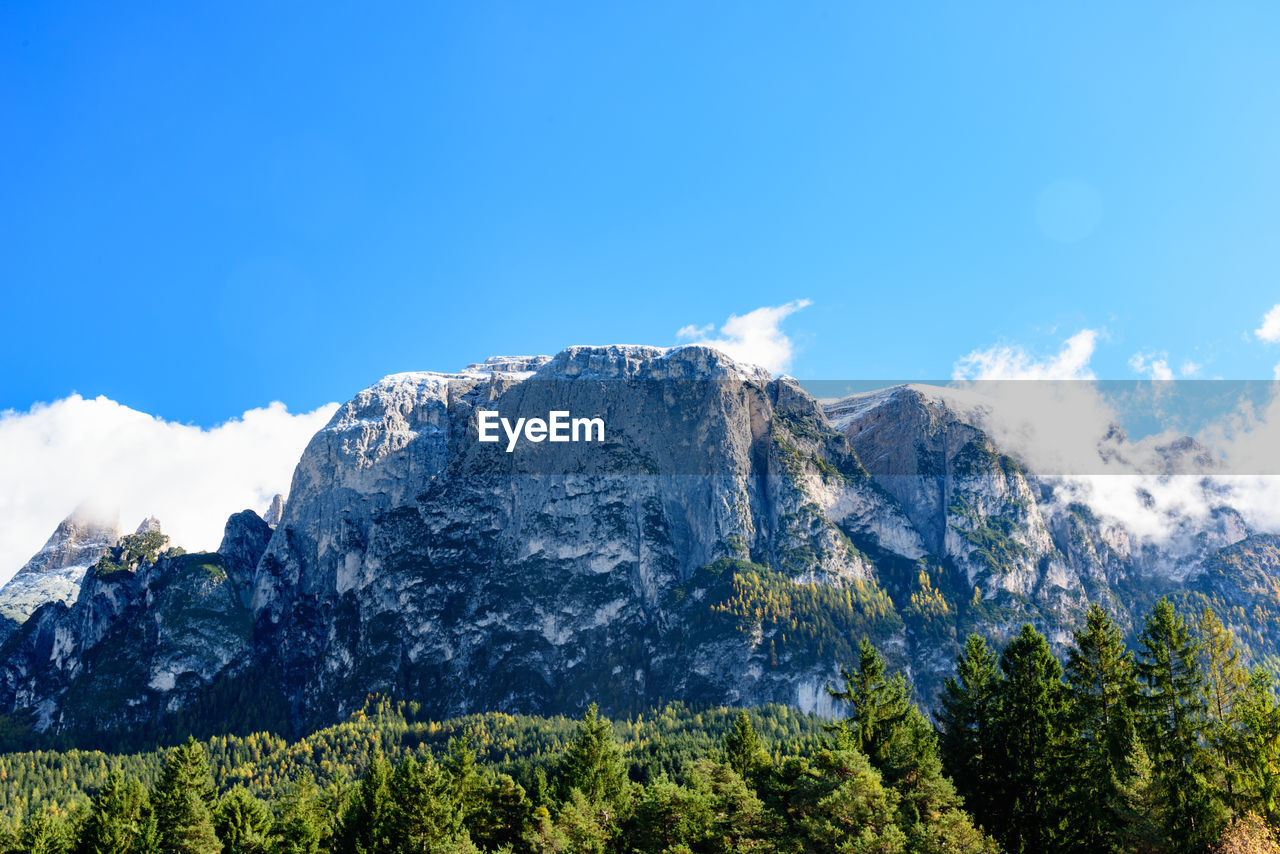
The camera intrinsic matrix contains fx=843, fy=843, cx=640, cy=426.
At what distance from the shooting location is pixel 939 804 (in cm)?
5800

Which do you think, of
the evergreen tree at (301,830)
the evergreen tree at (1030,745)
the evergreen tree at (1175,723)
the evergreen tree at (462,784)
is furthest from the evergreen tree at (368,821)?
the evergreen tree at (1175,723)

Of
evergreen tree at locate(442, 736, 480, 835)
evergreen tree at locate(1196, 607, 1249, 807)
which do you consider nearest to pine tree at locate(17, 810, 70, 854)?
evergreen tree at locate(442, 736, 480, 835)

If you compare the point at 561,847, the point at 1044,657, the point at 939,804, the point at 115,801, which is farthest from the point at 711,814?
the point at 115,801

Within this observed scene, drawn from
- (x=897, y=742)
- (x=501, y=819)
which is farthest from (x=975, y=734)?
(x=501, y=819)

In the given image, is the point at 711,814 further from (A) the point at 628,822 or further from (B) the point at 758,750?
(B) the point at 758,750

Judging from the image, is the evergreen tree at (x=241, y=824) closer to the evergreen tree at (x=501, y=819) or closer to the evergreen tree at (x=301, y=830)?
the evergreen tree at (x=301, y=830)

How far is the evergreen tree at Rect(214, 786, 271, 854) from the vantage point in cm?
8419

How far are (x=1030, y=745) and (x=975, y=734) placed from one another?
522 centimetres

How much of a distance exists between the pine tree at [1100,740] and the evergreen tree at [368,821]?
59.1m

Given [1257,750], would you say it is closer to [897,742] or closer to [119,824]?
[897,742]

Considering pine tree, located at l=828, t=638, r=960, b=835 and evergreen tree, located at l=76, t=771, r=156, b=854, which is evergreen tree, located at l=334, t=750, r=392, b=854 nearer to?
evergreen tree, located at l=76, t=771, r=156, b=854

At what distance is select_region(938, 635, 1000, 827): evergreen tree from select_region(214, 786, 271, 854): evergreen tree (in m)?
66.4

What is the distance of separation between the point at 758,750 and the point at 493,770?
115 metres

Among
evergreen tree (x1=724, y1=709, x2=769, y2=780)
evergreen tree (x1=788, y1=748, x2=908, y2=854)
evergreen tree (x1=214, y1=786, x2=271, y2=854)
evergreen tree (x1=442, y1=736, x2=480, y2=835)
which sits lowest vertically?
evergreen tree (x1=214, y1=786, x2=271, y2=854)
